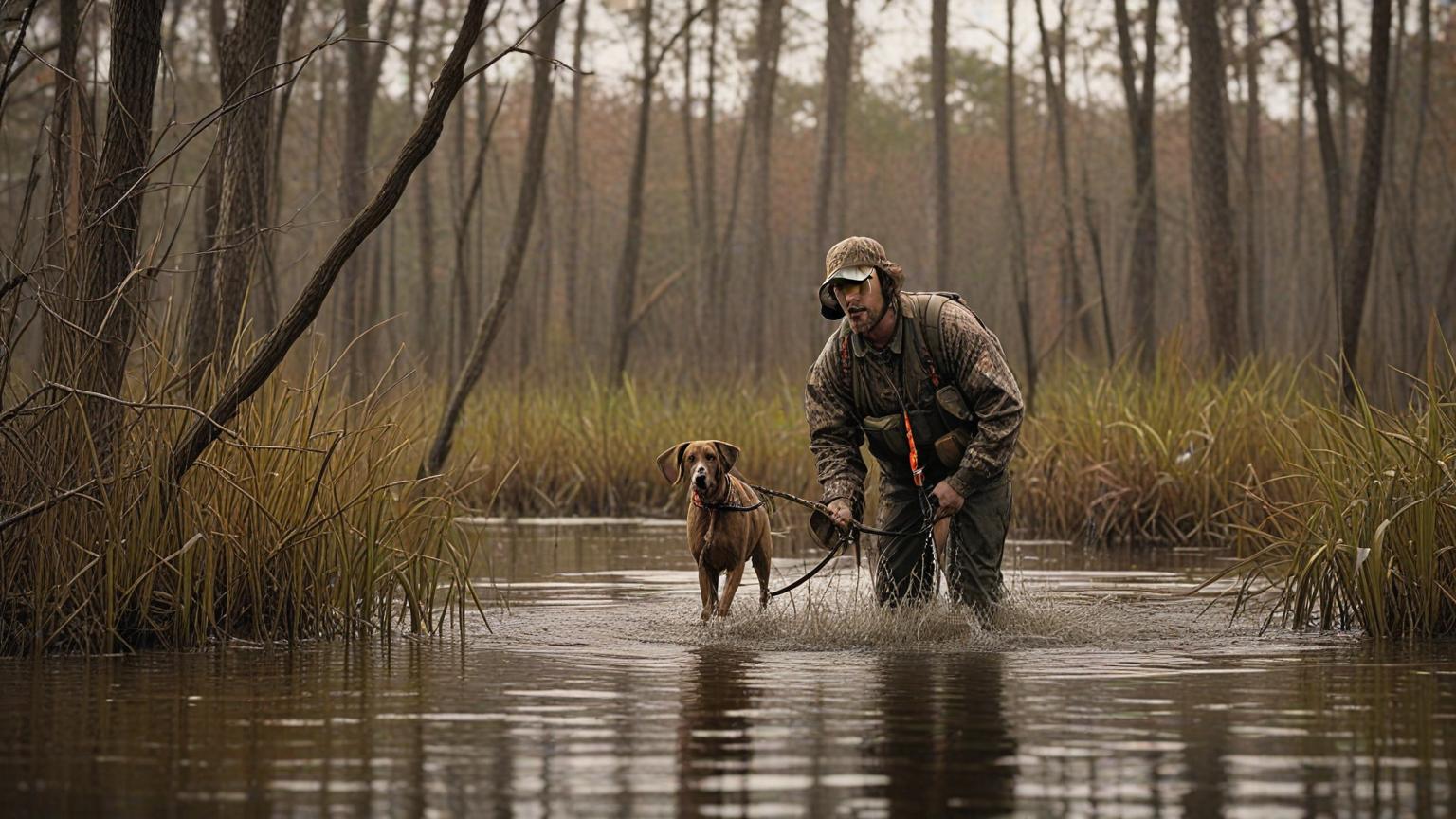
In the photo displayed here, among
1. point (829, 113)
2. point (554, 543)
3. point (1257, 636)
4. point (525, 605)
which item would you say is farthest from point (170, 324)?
point (829, 113)

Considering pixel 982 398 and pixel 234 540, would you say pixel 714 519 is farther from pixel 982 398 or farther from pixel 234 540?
pixel 234 540

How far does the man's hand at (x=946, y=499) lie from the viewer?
→ 8586 millimetres

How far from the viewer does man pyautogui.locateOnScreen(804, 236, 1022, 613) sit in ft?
28.2

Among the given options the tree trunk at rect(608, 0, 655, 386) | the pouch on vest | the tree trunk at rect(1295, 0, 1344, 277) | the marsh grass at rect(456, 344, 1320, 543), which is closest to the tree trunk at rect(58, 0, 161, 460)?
the pouch on vest

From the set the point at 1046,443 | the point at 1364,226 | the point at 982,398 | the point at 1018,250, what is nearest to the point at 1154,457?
the point at 1046,443

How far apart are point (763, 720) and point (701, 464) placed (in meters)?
3.42

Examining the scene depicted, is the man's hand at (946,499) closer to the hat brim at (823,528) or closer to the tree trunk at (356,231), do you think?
the hat brim at (823,528)

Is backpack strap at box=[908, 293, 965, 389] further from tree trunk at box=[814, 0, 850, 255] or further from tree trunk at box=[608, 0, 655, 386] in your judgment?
tree trunk at box=[814, 0, 850, 255]

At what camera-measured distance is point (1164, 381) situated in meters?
15.7

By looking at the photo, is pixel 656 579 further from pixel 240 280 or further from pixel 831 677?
pixel 831 677

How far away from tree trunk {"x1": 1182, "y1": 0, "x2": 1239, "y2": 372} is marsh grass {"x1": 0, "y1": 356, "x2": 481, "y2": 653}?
1027 cm

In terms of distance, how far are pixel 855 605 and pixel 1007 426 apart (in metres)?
1.08

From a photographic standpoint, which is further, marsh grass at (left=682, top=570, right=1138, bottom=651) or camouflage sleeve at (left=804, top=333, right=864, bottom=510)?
camouflage sleeve at (left=804, top=333, right=864, bottom=510)

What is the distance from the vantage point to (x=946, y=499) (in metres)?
8.59
